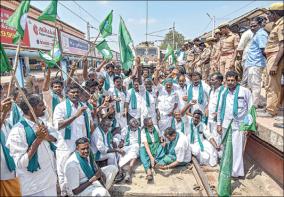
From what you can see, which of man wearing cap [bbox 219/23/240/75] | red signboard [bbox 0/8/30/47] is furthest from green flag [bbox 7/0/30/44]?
red signboard [bbox 0/8/30/47]

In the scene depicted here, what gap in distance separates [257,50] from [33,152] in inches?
178

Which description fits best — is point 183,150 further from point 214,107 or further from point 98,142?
point 98,142

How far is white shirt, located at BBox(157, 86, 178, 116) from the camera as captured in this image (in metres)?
6.69

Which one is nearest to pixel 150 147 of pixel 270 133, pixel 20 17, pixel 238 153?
pixel 238 153

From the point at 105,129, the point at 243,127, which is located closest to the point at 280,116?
the point at 243,127

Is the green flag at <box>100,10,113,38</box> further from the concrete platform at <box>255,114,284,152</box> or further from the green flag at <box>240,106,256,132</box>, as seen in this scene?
the concrete platform at <box>255,114,284,152</box>

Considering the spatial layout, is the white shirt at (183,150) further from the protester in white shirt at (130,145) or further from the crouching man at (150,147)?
the protester in white shirt at (130,145)

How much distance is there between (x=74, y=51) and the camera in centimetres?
1426

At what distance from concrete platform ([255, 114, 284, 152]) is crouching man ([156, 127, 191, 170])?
1.46 meters

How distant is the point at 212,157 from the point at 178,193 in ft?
4.20

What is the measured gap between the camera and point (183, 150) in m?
5.43

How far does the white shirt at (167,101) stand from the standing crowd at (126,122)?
25 mm

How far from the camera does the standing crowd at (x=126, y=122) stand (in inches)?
133

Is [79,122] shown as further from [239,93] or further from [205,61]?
[205,61]
